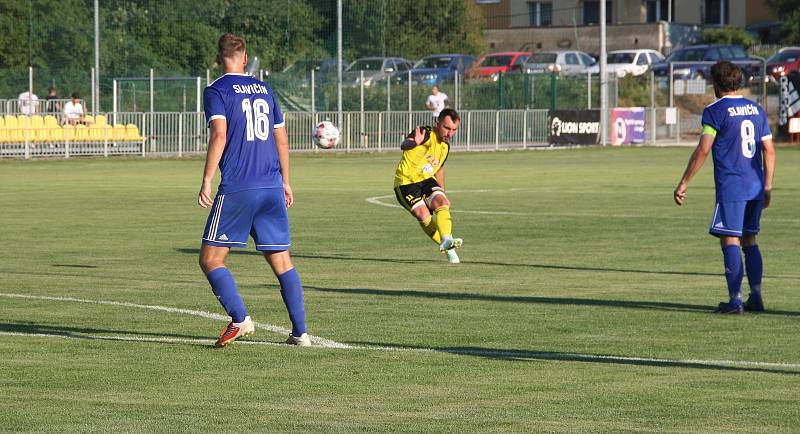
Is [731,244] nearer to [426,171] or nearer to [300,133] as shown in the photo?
[426,171]

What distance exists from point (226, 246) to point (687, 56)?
57763mm

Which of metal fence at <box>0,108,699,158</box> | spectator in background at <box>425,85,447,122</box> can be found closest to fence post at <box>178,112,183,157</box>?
metal fence at <box>0,108,699,158</box>

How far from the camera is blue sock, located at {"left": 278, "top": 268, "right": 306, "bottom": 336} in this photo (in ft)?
32.7

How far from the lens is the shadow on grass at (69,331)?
34.4 feet

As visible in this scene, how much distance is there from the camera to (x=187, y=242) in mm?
18516

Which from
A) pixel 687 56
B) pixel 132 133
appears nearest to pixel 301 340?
pixel 132 133

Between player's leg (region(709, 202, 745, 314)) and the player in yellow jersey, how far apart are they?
5209 mm

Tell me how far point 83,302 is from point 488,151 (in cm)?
3709

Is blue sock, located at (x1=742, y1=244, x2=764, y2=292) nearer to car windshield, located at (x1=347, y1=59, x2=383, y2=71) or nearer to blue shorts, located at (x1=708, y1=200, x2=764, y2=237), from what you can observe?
blue shorts, located at (x1=708, y1=200, x2=764, y2=237)

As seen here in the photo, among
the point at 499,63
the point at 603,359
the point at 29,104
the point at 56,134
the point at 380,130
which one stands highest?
the point at 499,63

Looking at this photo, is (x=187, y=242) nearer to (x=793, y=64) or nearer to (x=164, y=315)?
(x=164, y=315)

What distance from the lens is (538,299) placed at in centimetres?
1282

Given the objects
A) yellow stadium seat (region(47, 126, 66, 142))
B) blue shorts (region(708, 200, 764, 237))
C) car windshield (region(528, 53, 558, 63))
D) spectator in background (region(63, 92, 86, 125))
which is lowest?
blue shorts (region(708, 200, 764, 237))

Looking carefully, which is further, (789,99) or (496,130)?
(789,99)
